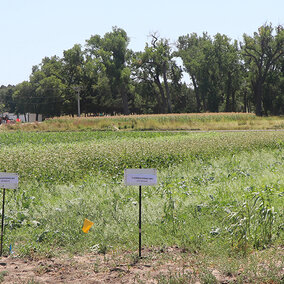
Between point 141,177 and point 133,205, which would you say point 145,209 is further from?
point 141,177

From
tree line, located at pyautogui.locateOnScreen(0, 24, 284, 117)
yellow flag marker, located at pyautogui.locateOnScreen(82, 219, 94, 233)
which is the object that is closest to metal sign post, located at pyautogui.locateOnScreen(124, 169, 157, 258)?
yellow flag marker, located at pyautogui.locateOnScreen(82, 219, 94, 233)

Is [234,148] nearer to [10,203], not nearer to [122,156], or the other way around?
[122,156]

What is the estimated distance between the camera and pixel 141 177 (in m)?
6.28

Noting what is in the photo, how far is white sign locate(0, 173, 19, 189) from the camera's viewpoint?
267 inches

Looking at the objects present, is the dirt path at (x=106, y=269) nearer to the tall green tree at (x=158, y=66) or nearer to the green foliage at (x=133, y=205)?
the green foliage at (x=133, y=205)

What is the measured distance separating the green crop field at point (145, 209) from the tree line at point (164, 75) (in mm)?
45882

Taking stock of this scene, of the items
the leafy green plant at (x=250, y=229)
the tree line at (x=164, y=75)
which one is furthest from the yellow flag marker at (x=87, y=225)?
the tree line at (x=164, y=75)

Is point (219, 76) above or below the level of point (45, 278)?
above

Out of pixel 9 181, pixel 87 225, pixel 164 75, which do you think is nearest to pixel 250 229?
pixel 87 225

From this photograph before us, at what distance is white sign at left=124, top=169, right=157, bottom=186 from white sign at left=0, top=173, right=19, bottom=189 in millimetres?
1947

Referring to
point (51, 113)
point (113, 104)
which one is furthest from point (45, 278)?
point (51, 113)

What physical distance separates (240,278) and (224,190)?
4.86 meters

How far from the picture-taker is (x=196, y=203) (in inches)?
338

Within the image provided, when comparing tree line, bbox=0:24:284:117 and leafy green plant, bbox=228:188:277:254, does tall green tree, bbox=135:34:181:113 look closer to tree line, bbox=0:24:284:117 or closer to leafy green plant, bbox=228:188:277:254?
tree line, bbox=0:24:284:117
